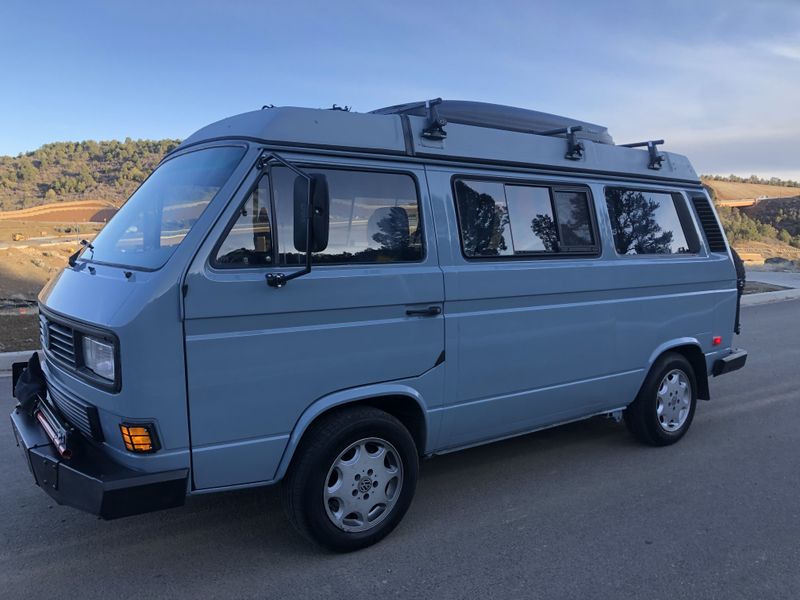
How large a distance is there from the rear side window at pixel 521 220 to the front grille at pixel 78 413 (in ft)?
7.45

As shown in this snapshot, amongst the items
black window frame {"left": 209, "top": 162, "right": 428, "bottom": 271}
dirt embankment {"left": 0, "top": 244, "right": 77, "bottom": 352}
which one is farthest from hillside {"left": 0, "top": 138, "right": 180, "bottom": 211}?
black window frame {"left": 209, "top": 162, "right": 428, "bottom": 271}

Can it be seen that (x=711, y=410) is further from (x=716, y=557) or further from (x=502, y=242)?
(x=502, y=242)

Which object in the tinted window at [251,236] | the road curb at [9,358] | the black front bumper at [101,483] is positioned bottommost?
the road curb at [9,358]

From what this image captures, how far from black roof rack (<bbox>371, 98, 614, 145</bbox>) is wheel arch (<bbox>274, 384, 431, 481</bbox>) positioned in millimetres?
1586

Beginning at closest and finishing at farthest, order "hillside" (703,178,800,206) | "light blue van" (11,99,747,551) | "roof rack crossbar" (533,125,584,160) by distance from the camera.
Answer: "light blue van" (11,99,747,551)
"roof rack crossbar" (533,125,584,160)
"hillside" (703,178,800,206)

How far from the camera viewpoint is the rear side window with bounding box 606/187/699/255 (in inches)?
197

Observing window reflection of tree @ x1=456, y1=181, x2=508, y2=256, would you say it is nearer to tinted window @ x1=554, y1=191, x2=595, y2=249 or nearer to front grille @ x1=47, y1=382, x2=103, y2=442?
tinted window @ x1=554, y1=191, x2=595, y2=249

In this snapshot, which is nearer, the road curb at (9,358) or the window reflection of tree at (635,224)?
the window reflection of tree at (635,224)

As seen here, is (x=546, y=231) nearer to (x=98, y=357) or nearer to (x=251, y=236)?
(x=251, y=236)

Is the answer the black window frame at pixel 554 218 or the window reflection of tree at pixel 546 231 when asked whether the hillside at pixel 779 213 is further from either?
the window reflection of tree at pixel 546 231

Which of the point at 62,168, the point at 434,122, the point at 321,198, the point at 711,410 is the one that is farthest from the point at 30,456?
the point at 62,168

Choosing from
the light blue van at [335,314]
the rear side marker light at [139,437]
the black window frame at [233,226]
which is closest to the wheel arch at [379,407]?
the light blue van at [335,314]

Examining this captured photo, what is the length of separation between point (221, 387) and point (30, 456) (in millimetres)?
1123

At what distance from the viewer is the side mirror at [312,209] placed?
3068mm
